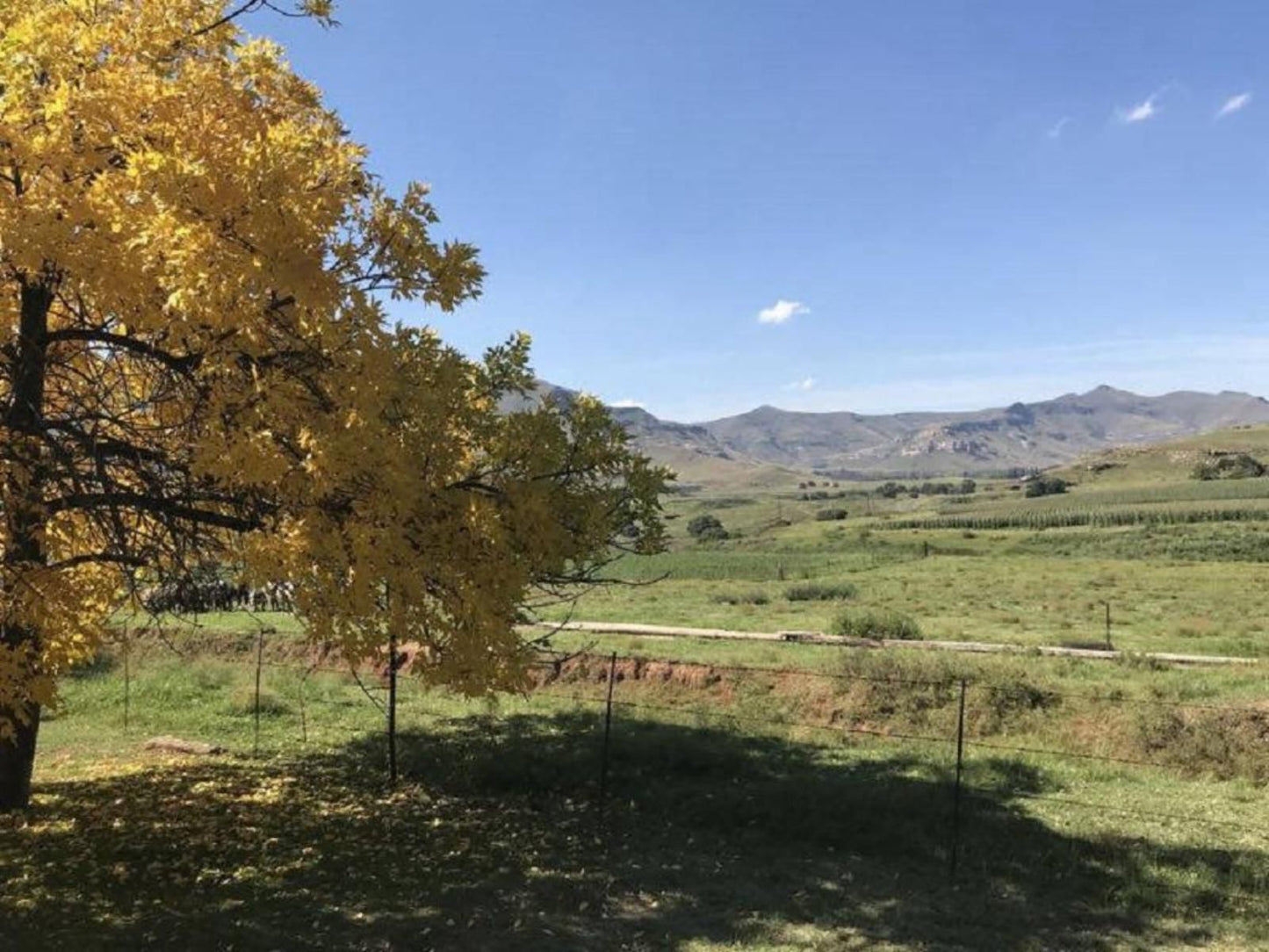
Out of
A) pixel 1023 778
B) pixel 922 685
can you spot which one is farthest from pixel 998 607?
pixel 1023 778

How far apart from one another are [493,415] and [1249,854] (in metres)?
→ 10.9

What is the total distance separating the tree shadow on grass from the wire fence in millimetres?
588

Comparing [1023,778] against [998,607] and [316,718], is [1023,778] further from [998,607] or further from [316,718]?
[998,607]

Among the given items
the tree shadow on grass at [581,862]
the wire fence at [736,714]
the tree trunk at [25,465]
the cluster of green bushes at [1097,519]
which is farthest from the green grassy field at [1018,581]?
the tree trunk at [25,465]

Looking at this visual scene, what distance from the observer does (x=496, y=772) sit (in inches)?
599

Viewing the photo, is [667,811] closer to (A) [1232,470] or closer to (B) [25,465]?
(B) [25,465]

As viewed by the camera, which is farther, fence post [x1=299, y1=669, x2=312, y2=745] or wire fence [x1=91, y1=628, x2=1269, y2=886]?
fence post [x1=299, y1=669, x2=312, y2=745]

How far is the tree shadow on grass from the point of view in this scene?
9.06m

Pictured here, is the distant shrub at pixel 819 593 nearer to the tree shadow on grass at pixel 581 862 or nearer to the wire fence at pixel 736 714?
the wire fence at pixel 736 714

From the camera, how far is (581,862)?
11242 mm

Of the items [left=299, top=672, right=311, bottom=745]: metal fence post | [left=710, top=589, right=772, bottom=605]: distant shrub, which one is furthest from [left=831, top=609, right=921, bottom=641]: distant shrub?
[left=299, top=672, right=311, bottom=745]: metal fence post

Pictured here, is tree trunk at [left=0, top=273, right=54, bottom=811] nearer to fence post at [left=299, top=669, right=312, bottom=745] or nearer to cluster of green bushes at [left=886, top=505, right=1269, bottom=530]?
fence post at [left=299, top=669, right=312, bottom=745]

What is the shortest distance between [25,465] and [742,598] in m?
43.1

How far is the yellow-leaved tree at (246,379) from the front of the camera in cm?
734
